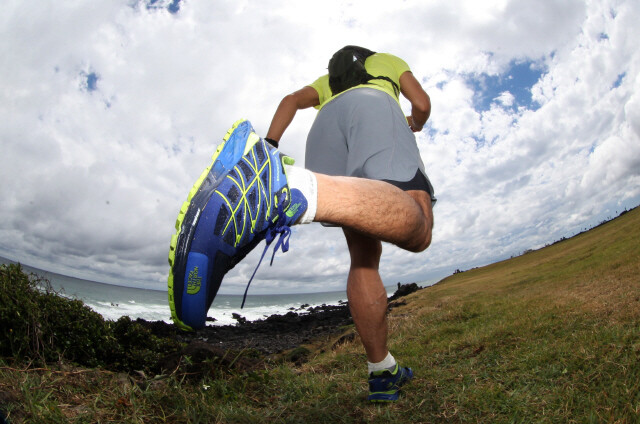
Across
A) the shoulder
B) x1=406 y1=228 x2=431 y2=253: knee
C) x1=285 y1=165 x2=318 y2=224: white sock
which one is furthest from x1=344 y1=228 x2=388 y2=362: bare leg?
the shoulder

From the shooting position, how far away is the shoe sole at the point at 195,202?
1.36m

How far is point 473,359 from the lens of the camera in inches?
109

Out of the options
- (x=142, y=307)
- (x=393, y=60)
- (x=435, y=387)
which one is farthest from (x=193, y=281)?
(x=142, y=307)

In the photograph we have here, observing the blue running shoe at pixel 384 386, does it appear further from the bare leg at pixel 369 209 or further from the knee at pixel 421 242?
the bare leg at pixel 369 209

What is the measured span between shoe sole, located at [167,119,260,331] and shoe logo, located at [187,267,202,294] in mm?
48

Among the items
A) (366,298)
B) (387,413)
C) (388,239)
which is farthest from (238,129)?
(387,413)

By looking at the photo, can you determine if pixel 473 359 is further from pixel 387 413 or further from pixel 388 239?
pixel 388 239

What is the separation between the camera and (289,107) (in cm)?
255

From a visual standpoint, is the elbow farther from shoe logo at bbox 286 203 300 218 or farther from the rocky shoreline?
the rocky shoreline

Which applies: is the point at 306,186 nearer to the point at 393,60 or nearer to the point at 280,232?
the point at 280,232

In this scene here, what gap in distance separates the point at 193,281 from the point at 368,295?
1.24 meters

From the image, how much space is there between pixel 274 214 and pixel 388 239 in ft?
1.60

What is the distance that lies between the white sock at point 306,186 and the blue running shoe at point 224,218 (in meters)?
0.02

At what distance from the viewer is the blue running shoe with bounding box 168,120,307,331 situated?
4.50 feet
